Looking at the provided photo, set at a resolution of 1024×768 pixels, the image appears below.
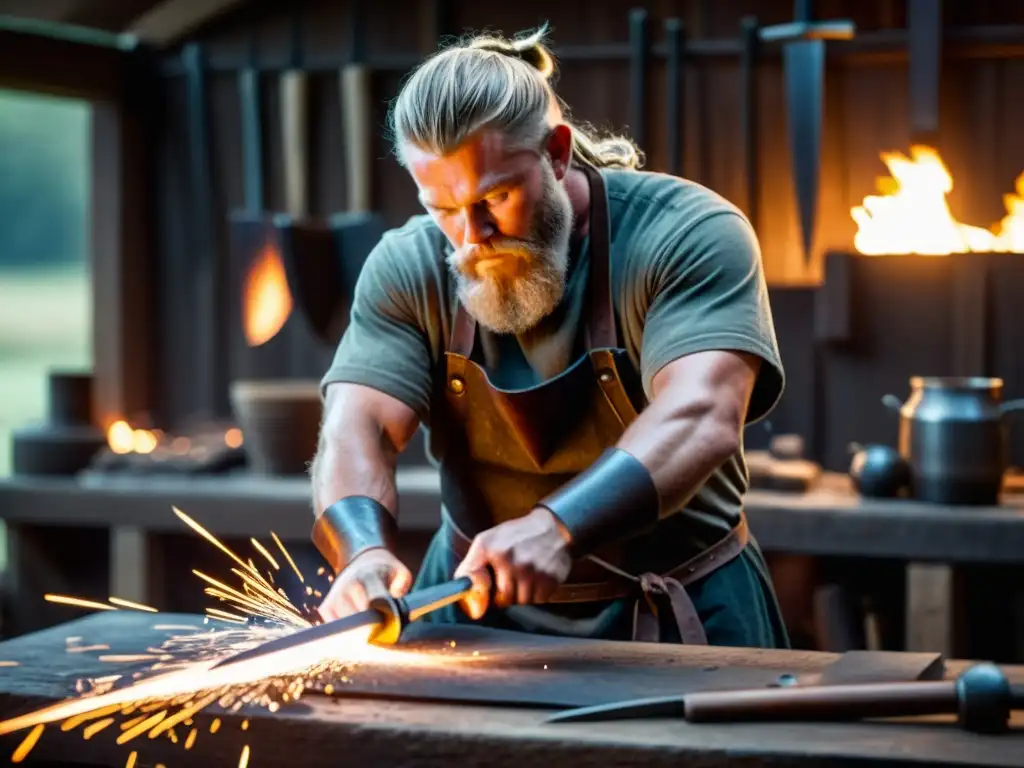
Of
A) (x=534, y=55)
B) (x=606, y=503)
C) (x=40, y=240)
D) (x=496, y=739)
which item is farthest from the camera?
(x=40, y=240)

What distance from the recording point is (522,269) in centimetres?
266

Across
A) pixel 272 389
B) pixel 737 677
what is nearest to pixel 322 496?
pixel 737 677

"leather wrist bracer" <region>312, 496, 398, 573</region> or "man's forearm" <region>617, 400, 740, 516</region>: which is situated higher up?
"man's forearm" <region>617, 400, 740, 516</region>

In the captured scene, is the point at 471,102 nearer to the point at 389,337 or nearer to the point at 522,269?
the point at 522,269

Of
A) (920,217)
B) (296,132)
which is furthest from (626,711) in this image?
(296,132)

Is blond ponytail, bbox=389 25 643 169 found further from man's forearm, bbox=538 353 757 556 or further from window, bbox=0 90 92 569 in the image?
window, bbox=0 90 92 569

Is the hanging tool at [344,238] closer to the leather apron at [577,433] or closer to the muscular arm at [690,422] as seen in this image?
the leather apron at [577,433]

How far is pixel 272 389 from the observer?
16.9 feet

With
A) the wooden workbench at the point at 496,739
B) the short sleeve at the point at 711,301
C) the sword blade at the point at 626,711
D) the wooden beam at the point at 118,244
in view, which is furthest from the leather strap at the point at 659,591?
the wooden beam at the point at 118,244

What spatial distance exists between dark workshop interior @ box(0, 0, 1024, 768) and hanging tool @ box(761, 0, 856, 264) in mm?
10

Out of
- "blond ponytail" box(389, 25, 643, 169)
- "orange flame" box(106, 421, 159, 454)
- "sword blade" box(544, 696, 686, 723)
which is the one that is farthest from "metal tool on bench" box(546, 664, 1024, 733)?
"orange flame" box(106, 421, 159, 454)

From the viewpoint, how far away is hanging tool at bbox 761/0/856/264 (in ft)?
16.2

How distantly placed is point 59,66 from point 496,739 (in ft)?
13.6

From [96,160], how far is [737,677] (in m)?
4.35
